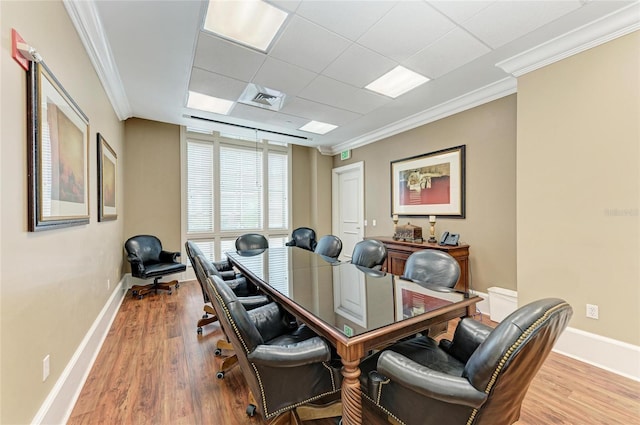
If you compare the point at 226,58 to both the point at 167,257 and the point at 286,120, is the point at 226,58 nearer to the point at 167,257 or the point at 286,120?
the point at 286,120

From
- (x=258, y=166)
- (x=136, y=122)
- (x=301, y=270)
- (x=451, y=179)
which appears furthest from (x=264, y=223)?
(x=451, y=179)

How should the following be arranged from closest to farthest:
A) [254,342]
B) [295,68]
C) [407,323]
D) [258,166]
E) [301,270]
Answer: [254,342] < [407,323] < [301,270] < [295,68] < [258,166]

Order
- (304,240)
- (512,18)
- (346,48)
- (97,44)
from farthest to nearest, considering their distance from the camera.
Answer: (304,240)
(346,48)
(97,44)
(512,18)

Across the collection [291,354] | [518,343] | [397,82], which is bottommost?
[291,354]

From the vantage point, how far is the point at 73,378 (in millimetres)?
1830

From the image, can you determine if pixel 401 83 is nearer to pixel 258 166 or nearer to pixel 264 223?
pixel 258 166

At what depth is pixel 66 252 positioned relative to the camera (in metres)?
1.80

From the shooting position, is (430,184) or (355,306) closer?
(355,306)

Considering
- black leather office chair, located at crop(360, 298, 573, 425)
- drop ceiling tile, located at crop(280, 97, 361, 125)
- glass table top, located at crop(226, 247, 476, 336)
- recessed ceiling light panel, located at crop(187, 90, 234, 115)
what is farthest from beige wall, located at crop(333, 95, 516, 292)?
recessed ceiling light panel, located at crop(187, 90, 234, 115)

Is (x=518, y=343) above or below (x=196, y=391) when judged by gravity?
→ above

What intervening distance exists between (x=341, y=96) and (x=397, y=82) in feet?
2.35

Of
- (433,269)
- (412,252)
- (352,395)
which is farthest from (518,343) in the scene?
(412,252)

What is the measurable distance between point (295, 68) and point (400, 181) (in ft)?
8.56

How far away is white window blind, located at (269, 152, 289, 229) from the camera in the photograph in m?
5.96
